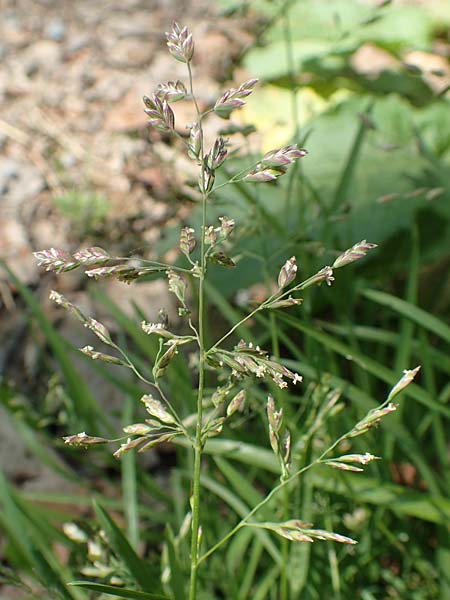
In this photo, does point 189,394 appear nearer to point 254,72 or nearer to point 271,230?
point 271,230

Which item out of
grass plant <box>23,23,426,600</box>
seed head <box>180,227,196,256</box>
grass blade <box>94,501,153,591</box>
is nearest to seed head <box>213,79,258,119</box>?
grass plant <box>23,23,426,600</box>

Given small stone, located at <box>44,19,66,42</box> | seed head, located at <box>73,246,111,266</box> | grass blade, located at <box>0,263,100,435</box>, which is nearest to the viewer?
seed head, located at <box>73,246,111,266</box>

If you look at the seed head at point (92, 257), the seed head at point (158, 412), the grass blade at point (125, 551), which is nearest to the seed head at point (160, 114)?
the seed head at point (92, 257)

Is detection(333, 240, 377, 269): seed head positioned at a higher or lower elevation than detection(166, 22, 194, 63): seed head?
lower

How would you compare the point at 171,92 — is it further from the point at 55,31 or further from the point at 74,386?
the point at 55,31

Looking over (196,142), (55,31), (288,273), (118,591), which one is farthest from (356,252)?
(55,31)

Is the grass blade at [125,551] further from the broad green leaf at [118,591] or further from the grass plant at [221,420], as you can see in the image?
the broad green leaf at [118,591]

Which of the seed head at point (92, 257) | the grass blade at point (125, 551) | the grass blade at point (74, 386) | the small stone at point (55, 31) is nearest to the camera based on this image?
the seed head at point (92, 257)

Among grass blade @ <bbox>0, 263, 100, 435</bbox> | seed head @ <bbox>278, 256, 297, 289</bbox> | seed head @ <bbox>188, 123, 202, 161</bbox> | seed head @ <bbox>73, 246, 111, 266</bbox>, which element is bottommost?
grass blade @ <bbox>0, 263, 100, 435</bbox>

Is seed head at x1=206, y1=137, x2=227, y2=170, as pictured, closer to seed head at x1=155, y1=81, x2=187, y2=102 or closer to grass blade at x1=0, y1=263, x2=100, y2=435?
seed head at x1=155, y1=81, x2=187, y2=102

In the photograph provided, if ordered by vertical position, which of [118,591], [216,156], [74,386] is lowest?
[74,386]

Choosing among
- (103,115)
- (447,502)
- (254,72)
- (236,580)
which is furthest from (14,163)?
(447,502)
